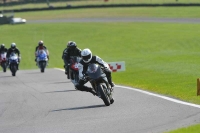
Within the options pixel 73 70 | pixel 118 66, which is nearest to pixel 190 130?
pixel 73 70

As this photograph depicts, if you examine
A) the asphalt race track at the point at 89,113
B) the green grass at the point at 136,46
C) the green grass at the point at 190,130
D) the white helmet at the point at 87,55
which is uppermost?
the white helmet at the point at 87,55

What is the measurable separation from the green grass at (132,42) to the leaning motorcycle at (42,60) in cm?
422

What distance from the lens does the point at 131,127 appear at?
1114cm

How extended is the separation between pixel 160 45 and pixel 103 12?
79.7 ft

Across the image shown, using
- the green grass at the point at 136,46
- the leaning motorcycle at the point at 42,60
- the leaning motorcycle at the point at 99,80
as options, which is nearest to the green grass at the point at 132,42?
the green grass at the point at 136,46

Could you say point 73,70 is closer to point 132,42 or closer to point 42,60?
point 42,60

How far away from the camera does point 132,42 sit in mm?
50375

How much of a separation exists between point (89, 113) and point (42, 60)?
19.0 metres

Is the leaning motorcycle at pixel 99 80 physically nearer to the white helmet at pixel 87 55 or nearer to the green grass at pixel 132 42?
the white helmet at pixel 87 55

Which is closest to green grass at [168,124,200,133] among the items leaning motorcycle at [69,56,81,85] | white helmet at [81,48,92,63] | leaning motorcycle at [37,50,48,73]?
white helmet at [81,48,92,63]

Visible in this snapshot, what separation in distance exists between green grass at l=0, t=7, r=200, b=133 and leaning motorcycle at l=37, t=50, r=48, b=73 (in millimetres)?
4220

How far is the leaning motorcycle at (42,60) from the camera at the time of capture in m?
32.4

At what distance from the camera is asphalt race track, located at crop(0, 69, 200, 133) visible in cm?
1131

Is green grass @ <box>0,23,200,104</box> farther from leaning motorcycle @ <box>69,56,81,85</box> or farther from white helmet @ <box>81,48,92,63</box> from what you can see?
white helmet @ <box>81,48,92,63</box>
